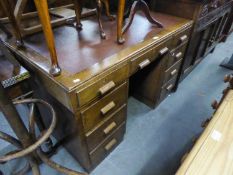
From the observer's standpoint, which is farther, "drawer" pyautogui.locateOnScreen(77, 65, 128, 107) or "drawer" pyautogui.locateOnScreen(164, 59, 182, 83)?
"drawer" pyautogui.locateOnScreen(164, 59, 182, 83)

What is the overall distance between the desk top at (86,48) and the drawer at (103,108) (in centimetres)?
18

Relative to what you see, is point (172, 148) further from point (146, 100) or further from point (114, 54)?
point (114, 54)

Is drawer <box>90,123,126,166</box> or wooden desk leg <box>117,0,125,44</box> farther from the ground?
wooden desk leg <box>117,0,125,44</box>

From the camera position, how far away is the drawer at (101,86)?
0.76 metres

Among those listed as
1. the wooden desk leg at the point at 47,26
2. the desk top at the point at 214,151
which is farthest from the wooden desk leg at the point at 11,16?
the desk top at the point at 214,151

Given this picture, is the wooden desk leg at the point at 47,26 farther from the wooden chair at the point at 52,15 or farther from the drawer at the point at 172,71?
the drawer at the point at 172,71

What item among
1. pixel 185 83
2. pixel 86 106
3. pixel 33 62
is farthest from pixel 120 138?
pixel 185 83

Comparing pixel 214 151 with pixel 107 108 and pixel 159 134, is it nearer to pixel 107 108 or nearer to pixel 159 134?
pixel 107 108

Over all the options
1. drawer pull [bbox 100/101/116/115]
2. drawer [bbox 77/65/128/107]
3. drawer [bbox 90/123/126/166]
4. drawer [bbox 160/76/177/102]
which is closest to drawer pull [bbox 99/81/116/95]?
drawer [bbox 77/65/128/107]

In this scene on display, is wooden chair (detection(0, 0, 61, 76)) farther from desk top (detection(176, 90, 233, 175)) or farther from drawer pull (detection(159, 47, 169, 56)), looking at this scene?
drawer pull (detection(159, 47, 169, 56))

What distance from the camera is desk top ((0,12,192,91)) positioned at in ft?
2.57

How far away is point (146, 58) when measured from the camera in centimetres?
107

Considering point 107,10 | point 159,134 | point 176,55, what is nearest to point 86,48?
point 107,10

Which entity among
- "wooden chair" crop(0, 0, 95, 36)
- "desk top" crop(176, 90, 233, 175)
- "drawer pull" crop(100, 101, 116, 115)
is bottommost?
"drawer pull" crop(100, 101, 116, 115)
